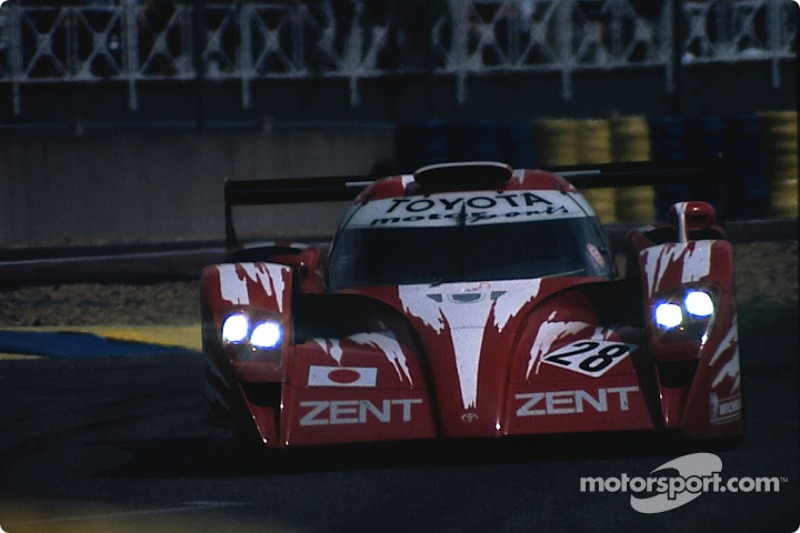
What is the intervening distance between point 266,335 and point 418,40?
17.4 metres

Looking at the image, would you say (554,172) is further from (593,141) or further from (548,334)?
(593,141)

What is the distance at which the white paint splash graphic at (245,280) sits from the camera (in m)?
6.44

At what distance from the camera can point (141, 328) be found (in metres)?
11.5

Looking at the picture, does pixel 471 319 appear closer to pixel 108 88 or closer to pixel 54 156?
pixel 54 156

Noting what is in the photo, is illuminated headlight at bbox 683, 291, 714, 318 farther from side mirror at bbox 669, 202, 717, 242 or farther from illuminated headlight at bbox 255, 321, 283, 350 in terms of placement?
illuminated headlight at bbox 255, 321, 283, 350

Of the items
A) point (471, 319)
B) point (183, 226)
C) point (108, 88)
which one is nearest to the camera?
point (471, 319)

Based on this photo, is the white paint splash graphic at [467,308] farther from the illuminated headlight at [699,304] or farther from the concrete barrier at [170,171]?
the concrete barrier at [170,171]

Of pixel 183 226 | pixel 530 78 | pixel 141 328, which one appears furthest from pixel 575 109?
pixel 141 328

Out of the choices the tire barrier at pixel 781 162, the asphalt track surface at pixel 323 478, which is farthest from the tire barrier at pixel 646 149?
the asphalt track surface at pixel 323 478

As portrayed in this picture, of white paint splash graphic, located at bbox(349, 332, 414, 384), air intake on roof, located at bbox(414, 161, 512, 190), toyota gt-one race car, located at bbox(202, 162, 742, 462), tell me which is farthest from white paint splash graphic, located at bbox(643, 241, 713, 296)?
air intake on roof, located at bbox(414, 161, 512, 190)

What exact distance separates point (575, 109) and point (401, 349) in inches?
745

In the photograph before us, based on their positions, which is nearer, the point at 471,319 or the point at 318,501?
the point at 318,501

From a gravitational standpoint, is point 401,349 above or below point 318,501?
above

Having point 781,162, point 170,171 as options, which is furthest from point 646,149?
point 170,171
